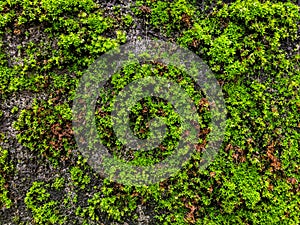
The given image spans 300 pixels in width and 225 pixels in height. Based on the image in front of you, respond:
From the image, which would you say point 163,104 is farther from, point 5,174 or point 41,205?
point 5,174

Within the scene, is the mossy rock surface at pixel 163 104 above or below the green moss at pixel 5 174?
above

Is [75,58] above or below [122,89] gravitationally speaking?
above

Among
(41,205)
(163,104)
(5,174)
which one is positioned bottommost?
(41,205)

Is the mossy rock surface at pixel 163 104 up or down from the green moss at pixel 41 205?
up

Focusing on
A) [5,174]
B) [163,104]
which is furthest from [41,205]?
[163,104]

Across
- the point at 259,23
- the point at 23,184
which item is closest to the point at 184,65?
the point at 259,23

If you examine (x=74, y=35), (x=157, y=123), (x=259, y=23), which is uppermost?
(x=259, y=23)

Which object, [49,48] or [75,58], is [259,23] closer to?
[75,58]

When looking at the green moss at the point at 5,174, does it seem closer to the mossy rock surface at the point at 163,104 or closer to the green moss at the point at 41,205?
the mossy rock surface at the point at 163,104

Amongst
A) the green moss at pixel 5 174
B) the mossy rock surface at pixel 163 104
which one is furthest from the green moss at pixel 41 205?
the green moss at pixel 5 174

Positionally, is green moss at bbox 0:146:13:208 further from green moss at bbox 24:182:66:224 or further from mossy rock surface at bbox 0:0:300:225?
green moss at bbox 24:182:66:224

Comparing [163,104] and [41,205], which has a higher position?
[163,104]
